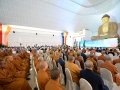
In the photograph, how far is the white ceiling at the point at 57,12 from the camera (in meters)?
16.1

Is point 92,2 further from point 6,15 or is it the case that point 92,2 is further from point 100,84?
point 100,84

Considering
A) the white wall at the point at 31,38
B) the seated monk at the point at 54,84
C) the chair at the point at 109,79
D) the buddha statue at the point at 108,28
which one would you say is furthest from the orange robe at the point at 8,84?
the white wall at the point at 31,38

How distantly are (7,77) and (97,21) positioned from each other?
2169 centimetres

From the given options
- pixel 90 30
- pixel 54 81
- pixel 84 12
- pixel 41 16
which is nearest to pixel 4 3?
pixel 41 16

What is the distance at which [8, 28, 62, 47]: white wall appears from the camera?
776 inches

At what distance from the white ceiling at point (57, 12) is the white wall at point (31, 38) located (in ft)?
7.27

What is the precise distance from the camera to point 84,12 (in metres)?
20.7

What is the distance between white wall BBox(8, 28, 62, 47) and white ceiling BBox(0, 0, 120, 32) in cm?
222

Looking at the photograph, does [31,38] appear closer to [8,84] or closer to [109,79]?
[8,84]

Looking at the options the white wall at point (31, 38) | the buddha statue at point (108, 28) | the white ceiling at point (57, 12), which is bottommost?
the white wall at point (31, 38)

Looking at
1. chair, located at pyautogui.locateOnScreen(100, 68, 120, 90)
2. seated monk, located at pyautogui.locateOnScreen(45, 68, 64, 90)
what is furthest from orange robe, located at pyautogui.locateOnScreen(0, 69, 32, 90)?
chair, located at pyautogui.locateOnScreen(100, 68, 120, 90)

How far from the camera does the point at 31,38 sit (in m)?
21.7

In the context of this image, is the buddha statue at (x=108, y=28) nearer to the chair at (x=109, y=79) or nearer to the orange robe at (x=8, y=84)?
the chair at (x=109, y=79)

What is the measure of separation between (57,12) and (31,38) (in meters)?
7.52
